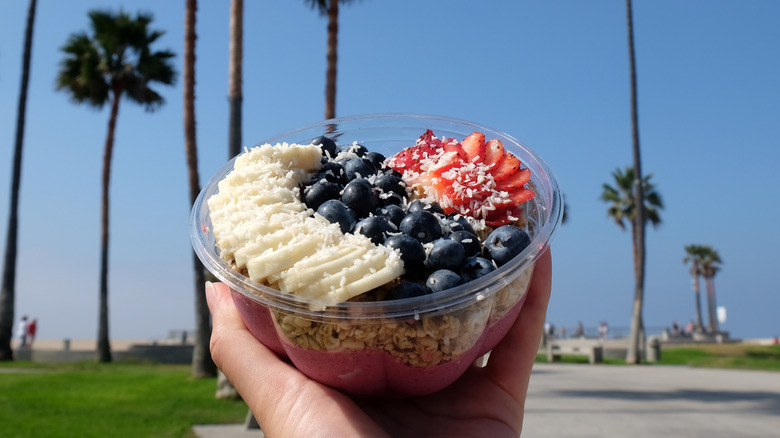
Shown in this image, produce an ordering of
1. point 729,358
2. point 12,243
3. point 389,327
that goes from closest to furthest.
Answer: point 389,327 < point 12,243 < point 729,358

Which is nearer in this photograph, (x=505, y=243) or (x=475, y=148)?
(x=505, y=243)

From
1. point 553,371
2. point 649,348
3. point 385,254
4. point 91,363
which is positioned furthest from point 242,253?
point 649,348

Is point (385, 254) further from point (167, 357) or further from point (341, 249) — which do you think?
point (167, 357)

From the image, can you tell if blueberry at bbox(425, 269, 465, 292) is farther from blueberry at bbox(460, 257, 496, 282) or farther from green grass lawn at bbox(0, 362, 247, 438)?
green grass lawn at bbox(0, 362, 247, 438)

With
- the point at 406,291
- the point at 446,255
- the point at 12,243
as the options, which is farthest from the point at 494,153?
the point at 12,243

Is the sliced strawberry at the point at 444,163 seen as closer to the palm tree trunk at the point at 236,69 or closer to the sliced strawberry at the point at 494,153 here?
the sliced strawberry at the point at 494,153

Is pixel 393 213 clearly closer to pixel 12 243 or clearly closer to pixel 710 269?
pixel 12 243

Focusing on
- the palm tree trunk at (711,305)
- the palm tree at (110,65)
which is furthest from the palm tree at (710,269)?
the palm tree at (110,65)
